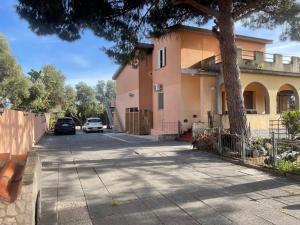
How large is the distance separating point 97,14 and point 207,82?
7.87 metres

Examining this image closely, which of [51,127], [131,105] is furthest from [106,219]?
[51,127]

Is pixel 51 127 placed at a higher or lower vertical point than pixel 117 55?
lower

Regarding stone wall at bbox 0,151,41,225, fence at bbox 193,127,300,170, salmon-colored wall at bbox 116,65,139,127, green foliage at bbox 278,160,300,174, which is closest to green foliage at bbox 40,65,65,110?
salmon-colored wall at bbox 116,65,139,127

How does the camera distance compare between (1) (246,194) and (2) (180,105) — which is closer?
(1) (246,194)

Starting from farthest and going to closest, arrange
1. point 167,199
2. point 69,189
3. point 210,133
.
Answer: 1. point 210,133
2. point 69,189
3. point 167,199

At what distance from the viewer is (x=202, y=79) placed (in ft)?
64.4

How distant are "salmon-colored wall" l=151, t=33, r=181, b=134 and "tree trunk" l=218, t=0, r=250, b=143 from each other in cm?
647

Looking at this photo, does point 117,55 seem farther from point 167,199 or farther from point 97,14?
point 167,199

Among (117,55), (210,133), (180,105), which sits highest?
(117,55)

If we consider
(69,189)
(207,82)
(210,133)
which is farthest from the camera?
(207,82)

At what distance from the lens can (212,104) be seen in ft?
65.2

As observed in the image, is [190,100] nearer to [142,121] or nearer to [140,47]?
[140,47]

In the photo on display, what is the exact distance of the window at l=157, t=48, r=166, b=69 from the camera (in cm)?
2300

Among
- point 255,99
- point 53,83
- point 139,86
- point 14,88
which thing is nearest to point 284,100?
point 255,99
